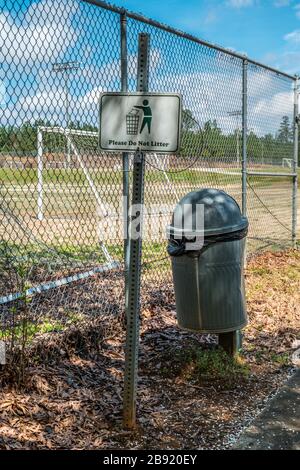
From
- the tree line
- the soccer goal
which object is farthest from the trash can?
the soccer goal

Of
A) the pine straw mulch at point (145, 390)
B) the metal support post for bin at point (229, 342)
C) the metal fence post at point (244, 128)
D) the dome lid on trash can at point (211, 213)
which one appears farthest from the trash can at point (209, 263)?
the metal fence post at point (244, 128)

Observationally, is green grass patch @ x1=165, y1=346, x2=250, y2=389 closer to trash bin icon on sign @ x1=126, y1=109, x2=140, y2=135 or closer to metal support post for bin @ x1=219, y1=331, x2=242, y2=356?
metal support post for bin @ x1=219, y1=331, x2=242, y2=356

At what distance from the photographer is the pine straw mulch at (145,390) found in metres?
3.53

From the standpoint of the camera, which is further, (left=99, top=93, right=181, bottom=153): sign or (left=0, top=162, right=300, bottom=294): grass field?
(left=0, top=162, right=300, bottom=294): grass field

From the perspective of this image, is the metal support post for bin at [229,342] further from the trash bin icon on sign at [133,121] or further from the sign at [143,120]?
the trash bin icon on sign at [133,121]

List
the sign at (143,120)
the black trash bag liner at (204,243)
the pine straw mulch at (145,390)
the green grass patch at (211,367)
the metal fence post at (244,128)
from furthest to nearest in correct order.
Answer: the metal fence post at (244,128) < the green grass patch at (211,367) < the black trash bag liner at (204,243) < the pine straw mulch at (145,390) < the sign at (143,120)

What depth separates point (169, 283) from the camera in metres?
7.09

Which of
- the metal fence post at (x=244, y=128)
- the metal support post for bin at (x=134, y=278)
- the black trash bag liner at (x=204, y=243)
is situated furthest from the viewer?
the metal fence post at (x=244, y=128)

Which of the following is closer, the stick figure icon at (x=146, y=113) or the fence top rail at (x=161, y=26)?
the stick figure icon at (x=146, y=113)

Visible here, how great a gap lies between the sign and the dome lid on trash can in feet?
3.95

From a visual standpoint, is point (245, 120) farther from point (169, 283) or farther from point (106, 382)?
point (106, 382)

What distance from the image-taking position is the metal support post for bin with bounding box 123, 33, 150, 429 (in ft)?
10.9
